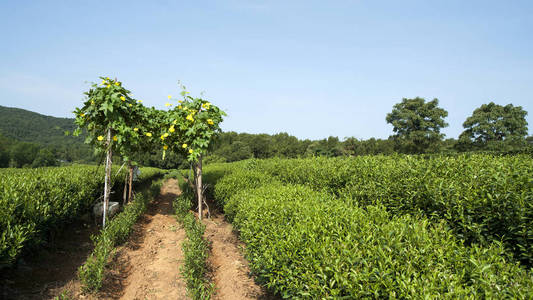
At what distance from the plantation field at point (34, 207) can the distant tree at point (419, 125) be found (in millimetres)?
43758

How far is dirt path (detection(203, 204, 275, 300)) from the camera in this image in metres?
4.02

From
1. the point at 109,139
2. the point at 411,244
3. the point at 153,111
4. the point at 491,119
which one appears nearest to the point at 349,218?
the point at 411,244

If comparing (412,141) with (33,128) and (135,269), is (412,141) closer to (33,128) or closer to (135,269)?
(135,269)

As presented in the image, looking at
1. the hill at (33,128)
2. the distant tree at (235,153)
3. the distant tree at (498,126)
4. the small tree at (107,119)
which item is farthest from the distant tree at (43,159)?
the distant tree at (498,126)

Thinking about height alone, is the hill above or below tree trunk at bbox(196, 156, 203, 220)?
above

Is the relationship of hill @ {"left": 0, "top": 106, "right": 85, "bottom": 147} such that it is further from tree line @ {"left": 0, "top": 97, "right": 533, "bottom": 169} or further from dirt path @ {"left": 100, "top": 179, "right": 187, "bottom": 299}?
dirt path @ {"left": 100, "top": 179, "right": 187, "bottom": 299}

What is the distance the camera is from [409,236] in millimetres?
2631

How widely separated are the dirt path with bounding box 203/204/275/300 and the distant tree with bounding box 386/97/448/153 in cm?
4125

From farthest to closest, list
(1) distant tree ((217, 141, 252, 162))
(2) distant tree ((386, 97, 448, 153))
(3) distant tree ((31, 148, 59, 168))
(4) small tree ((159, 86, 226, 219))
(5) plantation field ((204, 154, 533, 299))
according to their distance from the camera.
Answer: (1) distant tree ((217, 141, 252, 162)), (3) distant tree ((31, 148, 59, 168)), (2) distant tree ((386, 97, 448, 153)), (4) small tree ((159, 86, 226, 219)), (5) plantation field ((204, 154, 533, 299))

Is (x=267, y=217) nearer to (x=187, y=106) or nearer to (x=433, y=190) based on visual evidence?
(x=433, y=190)

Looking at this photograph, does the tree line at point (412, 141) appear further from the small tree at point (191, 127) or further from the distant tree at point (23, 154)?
the small tree at point (191, 127)

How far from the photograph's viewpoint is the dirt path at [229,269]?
402cm

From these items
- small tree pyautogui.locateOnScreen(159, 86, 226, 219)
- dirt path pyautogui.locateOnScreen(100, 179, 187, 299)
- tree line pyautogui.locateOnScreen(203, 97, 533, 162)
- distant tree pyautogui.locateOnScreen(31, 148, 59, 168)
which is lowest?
dirt path pyautogui.locateOnScreen(100, 179, 187, 299)

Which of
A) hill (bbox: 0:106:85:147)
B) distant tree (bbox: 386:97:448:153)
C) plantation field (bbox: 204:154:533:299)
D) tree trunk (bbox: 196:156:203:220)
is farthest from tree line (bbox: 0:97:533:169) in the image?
hill (bbox: 0:106:85:147)
